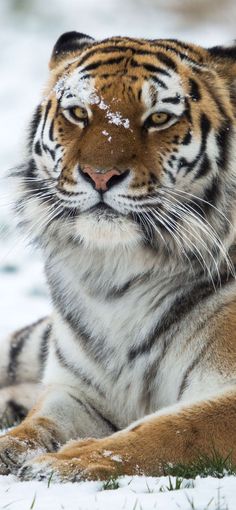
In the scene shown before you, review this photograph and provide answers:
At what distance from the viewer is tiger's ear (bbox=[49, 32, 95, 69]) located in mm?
3699

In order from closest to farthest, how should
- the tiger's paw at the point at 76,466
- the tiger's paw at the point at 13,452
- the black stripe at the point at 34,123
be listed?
the tiger's paw at the point at 76,466, the tiger's paw at the point at 13,452, the black stripe at the point at 34,123

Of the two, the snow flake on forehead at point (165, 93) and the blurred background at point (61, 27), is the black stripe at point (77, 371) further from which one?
the blurred background at point (61, 27)

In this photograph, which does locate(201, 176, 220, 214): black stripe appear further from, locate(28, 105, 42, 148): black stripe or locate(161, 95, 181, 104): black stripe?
locate(28, 105, 42, 148): black stripe

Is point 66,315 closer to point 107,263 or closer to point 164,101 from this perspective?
point 107,263

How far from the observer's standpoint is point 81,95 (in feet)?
10.8

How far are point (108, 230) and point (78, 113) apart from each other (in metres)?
0.44

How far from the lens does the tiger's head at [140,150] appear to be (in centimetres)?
309

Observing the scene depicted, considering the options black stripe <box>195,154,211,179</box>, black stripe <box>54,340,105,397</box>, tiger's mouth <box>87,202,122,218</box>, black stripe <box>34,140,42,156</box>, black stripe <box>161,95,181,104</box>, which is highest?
black stripe <box>161,95,181,104</box>

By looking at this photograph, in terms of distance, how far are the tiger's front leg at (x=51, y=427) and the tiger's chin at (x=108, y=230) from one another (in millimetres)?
613

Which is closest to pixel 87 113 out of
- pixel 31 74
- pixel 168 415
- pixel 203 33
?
pixel 168 415

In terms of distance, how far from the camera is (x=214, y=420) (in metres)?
2.87

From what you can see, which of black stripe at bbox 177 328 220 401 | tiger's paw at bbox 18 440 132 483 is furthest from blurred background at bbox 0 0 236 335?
tiger's paw at bbox 18 440 132 483

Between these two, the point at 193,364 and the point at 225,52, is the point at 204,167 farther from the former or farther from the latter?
the point at 193,364

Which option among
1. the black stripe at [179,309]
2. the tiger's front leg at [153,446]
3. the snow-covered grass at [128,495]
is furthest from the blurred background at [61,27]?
the snow-covered grass at [128,495]
